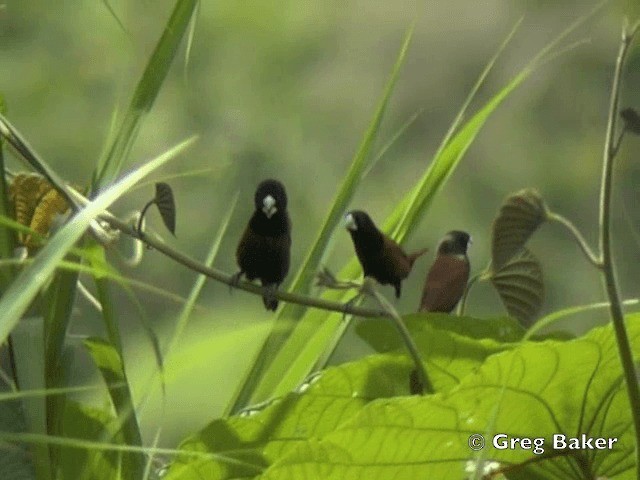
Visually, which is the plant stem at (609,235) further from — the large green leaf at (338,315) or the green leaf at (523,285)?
the large green leaf at (338,315)

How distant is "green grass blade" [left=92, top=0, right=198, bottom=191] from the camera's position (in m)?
0.49

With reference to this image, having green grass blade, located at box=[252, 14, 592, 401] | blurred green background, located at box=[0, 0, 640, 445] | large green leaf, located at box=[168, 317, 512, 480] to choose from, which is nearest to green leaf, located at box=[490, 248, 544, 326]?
large green leaf, located at box=[168, 317, 512, 480]

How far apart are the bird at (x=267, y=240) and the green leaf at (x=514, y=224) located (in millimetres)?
150

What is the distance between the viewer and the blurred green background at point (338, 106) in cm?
325

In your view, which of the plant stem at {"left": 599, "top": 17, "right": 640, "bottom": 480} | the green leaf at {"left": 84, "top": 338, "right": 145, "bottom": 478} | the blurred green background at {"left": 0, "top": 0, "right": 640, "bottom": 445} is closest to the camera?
the plant stem at {"left": 599, "top": 17, "right": 640, "bottom": 480}

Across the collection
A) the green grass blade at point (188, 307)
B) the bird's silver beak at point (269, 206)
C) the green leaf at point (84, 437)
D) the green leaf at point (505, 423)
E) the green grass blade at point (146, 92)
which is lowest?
the green leaf at point (84, 437)

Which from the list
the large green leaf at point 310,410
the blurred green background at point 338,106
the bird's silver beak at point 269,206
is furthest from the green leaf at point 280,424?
the blurred green background at point 338,106

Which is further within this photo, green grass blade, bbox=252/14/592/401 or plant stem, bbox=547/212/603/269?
green grass blade, bbox=252/14/592/401

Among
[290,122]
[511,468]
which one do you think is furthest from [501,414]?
[290,122]

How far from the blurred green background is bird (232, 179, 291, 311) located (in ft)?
8.07

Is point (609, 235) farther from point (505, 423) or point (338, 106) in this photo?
point (338, 106)

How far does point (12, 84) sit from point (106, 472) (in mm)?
3176

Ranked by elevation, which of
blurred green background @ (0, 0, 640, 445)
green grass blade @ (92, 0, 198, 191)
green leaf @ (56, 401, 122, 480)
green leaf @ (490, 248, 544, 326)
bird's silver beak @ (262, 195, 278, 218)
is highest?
green grass blade @ (92, 0, 198, 191)

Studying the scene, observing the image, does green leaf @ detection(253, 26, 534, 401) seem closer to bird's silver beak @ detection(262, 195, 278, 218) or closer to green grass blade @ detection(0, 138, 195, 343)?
bird's silver beak @ detection(262, 195, 278, 218)
